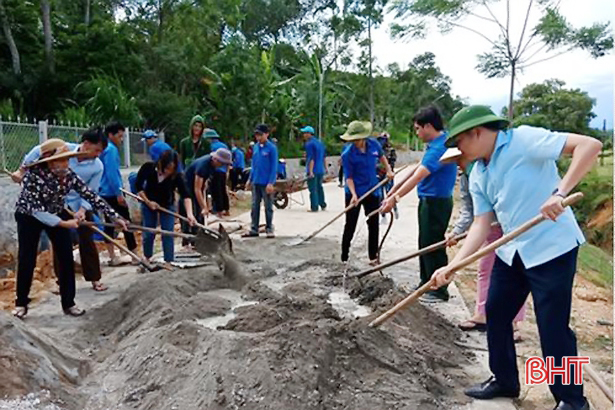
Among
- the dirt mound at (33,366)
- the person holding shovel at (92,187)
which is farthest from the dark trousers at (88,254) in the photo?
the dirt mound at (33,366)

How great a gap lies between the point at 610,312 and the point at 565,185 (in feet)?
12.8

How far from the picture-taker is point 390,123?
39875 millimetres

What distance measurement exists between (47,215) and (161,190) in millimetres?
1742

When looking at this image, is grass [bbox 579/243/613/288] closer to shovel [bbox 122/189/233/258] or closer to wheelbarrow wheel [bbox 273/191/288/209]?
shovel [bbox 122/189/233/258]

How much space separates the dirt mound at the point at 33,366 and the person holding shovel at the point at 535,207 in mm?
2179

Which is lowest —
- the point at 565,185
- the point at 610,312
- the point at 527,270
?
the point at 610,312

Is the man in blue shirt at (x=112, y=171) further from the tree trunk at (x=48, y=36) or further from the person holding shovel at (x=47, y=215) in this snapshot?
the tree trunk at (x=48, y=36)

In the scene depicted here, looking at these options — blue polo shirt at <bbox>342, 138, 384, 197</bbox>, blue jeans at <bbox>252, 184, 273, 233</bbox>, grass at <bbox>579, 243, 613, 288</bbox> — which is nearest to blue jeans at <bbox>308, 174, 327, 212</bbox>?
blue jeans at <bbox>252, 184, 273, 233</bbox>

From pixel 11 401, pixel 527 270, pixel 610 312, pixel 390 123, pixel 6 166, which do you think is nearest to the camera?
pixel 527 270

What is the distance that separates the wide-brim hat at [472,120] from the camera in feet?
9.37

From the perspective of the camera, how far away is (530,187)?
9.21 ft

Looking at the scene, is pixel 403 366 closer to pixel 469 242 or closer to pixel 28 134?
pixel 469 242

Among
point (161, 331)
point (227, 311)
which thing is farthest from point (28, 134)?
point (161, 331)

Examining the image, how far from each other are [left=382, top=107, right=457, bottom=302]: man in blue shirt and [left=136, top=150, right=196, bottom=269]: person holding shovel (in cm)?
227
